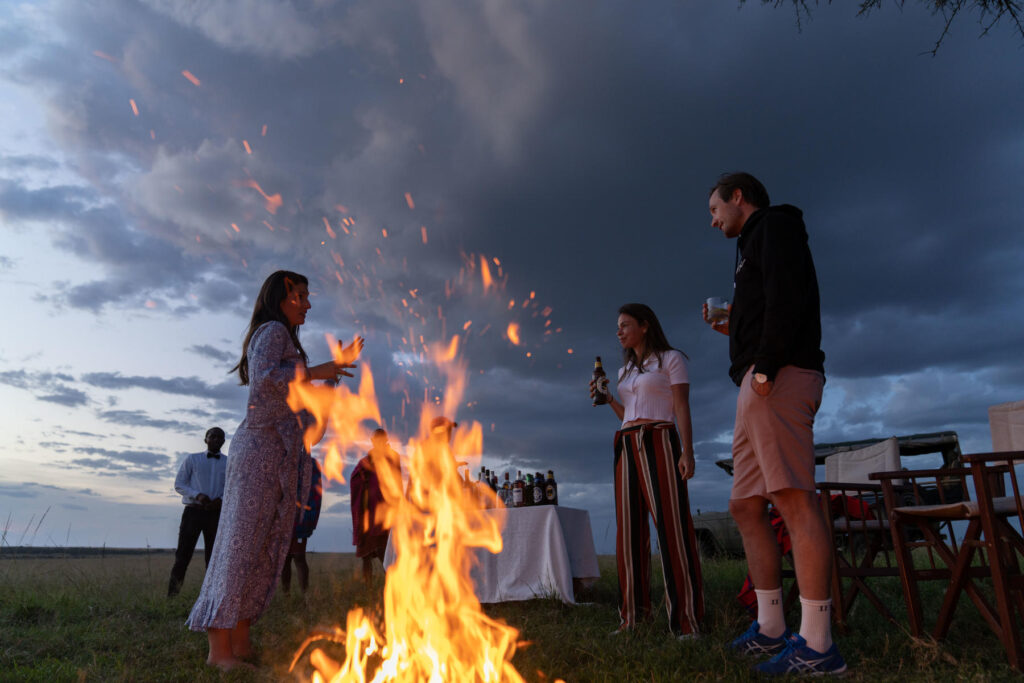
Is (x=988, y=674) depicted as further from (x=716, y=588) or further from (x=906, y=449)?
(x=906, y=449)

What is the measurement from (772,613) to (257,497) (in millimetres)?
2715

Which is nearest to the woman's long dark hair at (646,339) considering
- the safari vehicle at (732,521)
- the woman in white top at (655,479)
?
the woman in white top at (655,479)

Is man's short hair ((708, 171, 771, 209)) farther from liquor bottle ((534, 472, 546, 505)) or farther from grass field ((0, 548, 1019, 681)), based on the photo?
liquor bottle ((534, 472, 546, 505))

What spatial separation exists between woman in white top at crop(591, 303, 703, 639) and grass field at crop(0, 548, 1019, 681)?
26 cm

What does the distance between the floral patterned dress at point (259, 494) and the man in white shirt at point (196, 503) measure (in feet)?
14.9

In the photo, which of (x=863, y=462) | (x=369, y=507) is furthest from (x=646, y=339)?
(x=863, y=462)

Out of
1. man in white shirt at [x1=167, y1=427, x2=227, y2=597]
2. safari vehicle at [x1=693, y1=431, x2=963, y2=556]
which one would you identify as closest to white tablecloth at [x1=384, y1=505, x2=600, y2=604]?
man in white shirt at [x1=167, y1=427, x2=227, y2=597]

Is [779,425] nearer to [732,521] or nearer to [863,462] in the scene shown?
[863,462]

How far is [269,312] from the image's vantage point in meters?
3.56

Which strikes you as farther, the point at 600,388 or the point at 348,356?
the point at 600,388

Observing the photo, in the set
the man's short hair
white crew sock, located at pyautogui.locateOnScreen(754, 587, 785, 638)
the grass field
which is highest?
the man's short hair

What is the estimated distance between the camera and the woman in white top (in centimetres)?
409

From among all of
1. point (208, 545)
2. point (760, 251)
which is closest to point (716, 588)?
point (760, 251)

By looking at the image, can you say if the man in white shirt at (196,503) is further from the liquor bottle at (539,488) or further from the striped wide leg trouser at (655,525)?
the striped wide leg trouser at (655,525)
